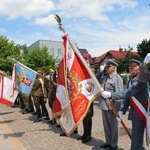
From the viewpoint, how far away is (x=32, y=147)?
6.29 meters

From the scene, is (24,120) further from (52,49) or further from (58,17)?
(52,49)

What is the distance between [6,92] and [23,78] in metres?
1.99

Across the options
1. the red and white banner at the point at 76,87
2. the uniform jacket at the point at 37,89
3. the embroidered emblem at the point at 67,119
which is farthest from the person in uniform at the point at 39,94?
the red and white banner at the point at 76,87

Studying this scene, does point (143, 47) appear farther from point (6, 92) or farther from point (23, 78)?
point (23, 78)

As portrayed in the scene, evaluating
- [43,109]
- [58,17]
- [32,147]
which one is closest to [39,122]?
[43,109]

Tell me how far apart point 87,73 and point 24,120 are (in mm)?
5346

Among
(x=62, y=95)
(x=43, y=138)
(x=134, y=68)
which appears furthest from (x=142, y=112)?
(x=43, y=138)

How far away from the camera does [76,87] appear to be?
18.0ft

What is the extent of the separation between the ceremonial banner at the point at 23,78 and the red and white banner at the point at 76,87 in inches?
137

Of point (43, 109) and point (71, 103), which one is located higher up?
point (71, 103)

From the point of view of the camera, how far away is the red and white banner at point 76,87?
17.5 feet

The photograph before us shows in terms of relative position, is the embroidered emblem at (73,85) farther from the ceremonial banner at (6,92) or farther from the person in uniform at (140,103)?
the ceremonial banner at (6,92)

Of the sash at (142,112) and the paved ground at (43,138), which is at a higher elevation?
the sash at (142,112)

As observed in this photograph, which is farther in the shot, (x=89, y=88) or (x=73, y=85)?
(x=73, y=85)
